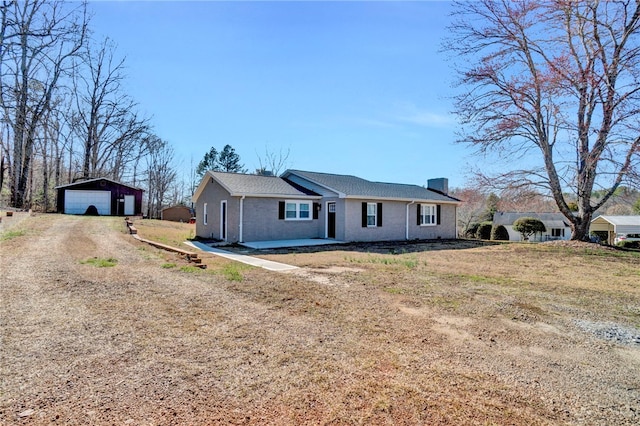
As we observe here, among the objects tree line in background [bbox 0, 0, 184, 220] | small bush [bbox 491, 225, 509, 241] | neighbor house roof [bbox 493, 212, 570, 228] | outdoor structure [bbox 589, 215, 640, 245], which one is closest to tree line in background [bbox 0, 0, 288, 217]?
tree line in background [bbox 0, 0, 184, 220]

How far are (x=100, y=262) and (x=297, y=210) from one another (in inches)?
378

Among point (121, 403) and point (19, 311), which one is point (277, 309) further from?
point (19, 311)

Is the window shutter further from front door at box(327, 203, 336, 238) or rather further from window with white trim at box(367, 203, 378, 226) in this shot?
front door at box(327, 203, 336, 238)

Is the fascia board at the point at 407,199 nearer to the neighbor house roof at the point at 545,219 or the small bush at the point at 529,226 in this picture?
the small bush at the point at 529,226

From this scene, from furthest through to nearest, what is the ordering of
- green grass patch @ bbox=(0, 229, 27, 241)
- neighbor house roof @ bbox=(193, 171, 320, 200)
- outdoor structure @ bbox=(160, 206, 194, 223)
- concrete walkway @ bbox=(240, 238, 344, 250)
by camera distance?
1. outdoor structure @ bbox=(160, 206, 194, 223)
2. neighbor house roof @ bbox=(193, 171, 320, 200)
3. concrete walkway @ bbox=(240, 238, 344, 250)
4. green grass patch @ bbox=(0, 229, 27, 241)

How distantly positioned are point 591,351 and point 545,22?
690 inches

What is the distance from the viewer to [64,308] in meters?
4.70

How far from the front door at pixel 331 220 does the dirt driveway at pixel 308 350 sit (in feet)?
32.5

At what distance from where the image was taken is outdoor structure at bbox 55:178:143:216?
2494cm

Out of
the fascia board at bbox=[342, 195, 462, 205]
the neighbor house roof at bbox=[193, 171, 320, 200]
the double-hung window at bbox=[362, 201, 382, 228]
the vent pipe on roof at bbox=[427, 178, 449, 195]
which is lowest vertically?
the double-hung window at bbox=[362, 201, 382, 228]

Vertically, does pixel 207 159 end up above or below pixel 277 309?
above

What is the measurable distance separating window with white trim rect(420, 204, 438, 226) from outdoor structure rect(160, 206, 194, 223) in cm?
2279

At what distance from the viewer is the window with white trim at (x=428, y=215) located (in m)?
20.0

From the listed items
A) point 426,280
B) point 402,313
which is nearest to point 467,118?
point 426,280
